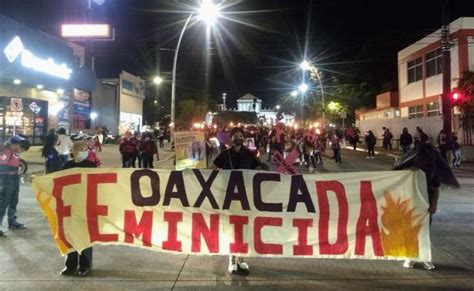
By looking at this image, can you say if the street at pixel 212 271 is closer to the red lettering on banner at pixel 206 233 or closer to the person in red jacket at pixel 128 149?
the red lettering on banner at pixel 206 233

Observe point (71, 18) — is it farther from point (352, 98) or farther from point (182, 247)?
point (182, 247)

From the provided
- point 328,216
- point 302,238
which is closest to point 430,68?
point 328,216

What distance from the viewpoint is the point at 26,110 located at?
34500 millimetres

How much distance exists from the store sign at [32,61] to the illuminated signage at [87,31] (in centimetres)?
449

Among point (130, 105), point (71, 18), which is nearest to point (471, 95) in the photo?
point (71, 18)

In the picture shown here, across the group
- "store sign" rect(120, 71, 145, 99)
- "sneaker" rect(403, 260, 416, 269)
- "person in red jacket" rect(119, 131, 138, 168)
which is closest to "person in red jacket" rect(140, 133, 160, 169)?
"person in red jacket" rect(119, 131, 138, 168)

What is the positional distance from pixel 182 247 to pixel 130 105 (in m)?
56.5

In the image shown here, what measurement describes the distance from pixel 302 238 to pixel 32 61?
25.6m

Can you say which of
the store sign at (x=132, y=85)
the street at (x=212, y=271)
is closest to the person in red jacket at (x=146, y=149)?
the street at (x=212, y=271)

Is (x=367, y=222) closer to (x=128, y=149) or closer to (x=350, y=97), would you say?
(x=128, y=149)

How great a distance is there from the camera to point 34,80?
28.8 metres

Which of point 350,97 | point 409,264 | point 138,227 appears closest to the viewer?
point 138,227

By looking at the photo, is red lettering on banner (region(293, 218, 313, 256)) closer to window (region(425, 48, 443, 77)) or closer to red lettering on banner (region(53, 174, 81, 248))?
red lettering on banner (region(53, 174, 81, 248))

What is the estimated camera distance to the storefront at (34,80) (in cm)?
2591
